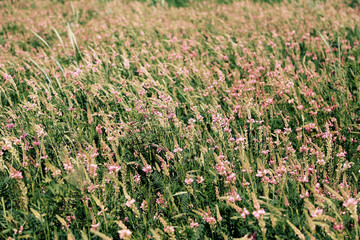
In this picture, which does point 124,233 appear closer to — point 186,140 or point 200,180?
point 200,180

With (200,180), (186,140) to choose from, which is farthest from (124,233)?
(186,140)


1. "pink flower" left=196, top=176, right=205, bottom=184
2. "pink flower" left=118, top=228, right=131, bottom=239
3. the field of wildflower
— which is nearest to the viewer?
"pink flower" left=118, top=228, right=131, bottom=239

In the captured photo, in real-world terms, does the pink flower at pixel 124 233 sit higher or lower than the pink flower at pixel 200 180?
higher

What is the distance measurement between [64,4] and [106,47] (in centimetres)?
444

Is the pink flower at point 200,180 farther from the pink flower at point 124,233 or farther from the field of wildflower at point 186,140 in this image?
the pink flower at point 124,233

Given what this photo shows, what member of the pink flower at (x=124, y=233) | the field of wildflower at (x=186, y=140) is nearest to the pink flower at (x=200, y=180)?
the field of wildflower at (x=186, y=140)

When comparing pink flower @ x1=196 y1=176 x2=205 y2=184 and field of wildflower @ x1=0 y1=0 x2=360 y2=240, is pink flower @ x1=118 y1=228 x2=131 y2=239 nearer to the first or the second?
field of wildflower @ x1=0 y1=0 x2=360 y2=240

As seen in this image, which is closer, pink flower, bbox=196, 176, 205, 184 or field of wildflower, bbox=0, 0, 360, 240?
field of wildflower, bbox=0, 0, 360, 240

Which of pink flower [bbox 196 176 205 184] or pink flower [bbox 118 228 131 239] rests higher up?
pink flower [bbox 118 228 131 239]

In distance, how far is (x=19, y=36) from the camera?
5.70 meters

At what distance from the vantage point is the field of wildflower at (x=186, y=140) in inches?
73.3

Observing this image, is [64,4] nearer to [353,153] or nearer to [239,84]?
[239,84]

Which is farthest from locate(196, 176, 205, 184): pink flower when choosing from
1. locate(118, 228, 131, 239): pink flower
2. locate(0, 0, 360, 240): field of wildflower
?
locate(118, 228, 131, 239): pink flower

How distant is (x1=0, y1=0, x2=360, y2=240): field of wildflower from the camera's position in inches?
73.3
